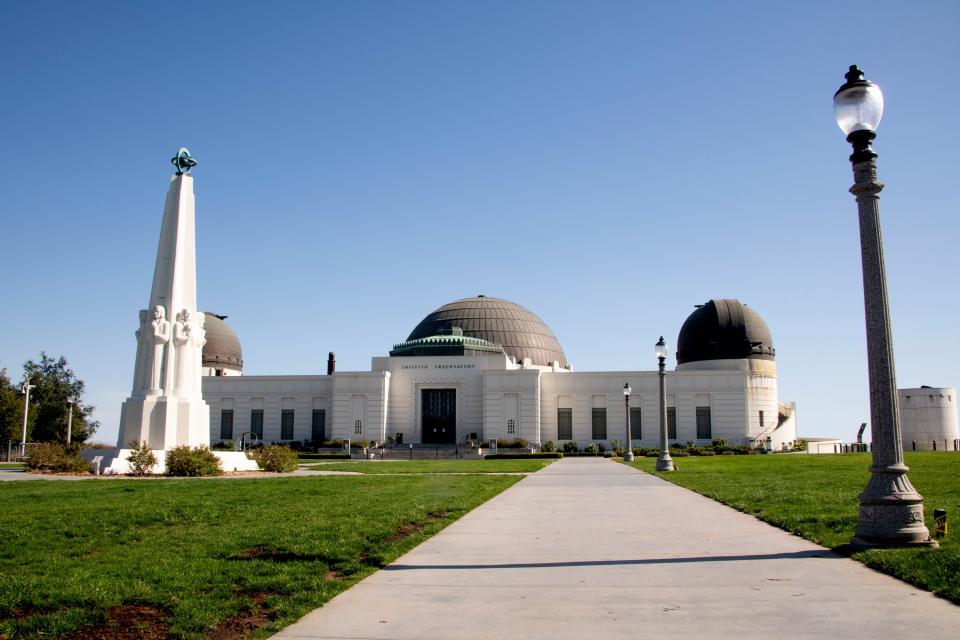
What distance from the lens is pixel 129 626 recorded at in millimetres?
5949

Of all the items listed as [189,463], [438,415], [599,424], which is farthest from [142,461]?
[599,424]

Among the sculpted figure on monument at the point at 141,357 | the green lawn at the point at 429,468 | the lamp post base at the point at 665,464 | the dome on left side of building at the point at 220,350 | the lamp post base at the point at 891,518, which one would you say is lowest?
the green lawn at the point at 429,468

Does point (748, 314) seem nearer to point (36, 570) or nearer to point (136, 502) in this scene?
point (136, 502)

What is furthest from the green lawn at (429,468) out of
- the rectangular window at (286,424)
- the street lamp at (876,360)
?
the rectangular window at (286,424)

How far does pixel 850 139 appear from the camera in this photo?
10125 mm

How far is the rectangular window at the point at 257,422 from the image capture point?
2491 inches

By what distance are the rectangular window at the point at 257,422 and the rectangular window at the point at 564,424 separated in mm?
24524

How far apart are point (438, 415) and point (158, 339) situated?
34800 mm

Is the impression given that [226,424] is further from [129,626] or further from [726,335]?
[129,626]

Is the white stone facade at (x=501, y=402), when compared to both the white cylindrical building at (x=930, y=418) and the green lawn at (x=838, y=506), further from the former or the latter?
the green lawn at (x=838, y=506)

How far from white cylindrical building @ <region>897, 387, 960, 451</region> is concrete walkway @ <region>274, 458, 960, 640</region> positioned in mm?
56185

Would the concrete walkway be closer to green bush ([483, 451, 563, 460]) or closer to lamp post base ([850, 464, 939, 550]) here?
lamp post base ([850, 464, 939, 550])

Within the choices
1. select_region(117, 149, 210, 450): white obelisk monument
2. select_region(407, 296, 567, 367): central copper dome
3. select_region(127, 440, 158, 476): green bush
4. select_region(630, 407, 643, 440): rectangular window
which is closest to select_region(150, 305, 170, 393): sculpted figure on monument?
select_region(117, 149, 210, 450): white obelisk monument

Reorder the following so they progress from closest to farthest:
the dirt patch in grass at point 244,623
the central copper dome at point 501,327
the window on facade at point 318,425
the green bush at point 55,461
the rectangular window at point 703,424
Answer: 1. the dirt patch in grass at point 244,623
2. the green bush at point 55,461
3. the rectangular window at point 703,424
4. the window on facade at point 318,425
5. the central copper dome at point 501,327
